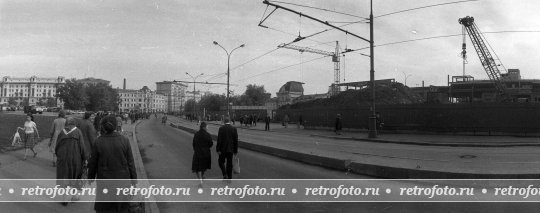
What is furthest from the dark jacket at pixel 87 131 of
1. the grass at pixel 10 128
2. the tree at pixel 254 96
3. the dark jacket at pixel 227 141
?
the tree at pixel 254 96

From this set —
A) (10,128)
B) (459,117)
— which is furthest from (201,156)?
(459,117)

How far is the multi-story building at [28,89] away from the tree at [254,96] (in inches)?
2731

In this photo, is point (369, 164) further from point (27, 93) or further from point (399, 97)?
point (27, 93)

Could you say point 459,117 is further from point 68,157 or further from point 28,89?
point 28,89

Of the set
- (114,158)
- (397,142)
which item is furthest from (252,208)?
(397,142)

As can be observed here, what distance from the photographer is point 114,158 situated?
5.18 meters

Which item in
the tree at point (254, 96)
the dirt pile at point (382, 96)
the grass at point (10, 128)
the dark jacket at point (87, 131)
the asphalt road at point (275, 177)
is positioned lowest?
the asphalt road at point (275, 177)

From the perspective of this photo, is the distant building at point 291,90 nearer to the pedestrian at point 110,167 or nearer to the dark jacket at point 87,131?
the dark jacket at point 87,131

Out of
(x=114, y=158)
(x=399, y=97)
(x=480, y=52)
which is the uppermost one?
(x=480, y=52)

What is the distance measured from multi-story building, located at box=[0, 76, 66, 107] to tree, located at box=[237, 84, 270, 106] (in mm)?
69364

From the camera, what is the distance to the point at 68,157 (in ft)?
23.4

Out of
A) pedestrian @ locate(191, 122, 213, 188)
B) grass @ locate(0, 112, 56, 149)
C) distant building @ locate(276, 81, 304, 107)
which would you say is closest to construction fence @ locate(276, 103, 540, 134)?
pedestrian @ locate(191, 122, 213, 188)

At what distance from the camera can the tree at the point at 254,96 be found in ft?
419

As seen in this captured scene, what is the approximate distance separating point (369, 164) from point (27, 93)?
183061mm
